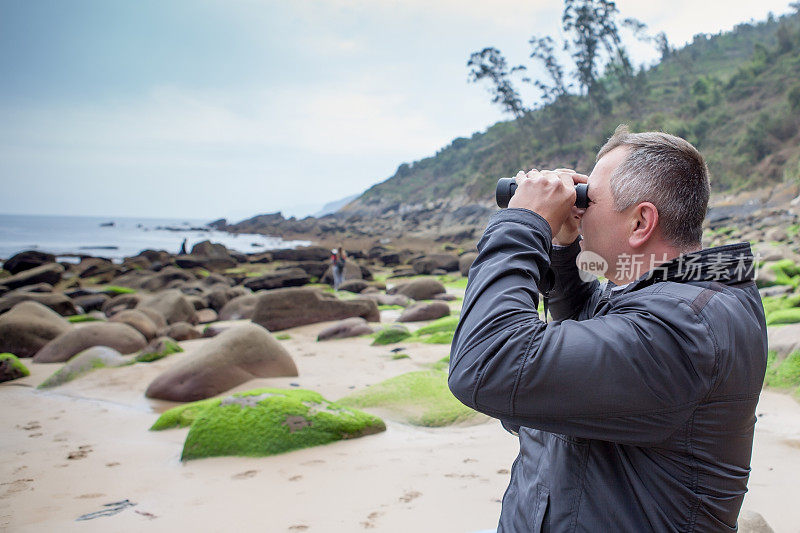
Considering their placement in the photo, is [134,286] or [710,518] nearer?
[710,518]

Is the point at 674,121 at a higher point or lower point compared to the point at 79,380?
higher

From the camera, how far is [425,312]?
11.5 metres

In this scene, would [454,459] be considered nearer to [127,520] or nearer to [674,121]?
[127,520]

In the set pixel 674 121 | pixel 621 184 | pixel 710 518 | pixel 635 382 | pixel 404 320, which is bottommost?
pixel 404 320

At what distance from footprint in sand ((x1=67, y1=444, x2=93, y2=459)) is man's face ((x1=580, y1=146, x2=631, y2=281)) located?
4618 mm

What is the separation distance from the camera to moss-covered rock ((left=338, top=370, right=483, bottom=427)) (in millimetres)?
5070

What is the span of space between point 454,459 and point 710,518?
2.82 m

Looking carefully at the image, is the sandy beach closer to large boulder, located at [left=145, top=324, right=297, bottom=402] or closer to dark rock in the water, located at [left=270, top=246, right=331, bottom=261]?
large boulder, located at [left=145, top=324, right=297, bottom=402]

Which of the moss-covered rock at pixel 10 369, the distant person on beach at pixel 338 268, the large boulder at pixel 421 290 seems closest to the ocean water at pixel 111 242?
the distant person on beach at pixel 338 268

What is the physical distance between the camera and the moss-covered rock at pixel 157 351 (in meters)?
8.48

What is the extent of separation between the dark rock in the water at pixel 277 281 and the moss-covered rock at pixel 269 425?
14899 mm

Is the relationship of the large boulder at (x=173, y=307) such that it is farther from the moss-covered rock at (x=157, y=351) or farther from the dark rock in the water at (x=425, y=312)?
the dark rock in the water at (x=425, y=312)

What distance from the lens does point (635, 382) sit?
1.28 metres

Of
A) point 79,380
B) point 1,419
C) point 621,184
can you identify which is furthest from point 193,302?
point 621,184
